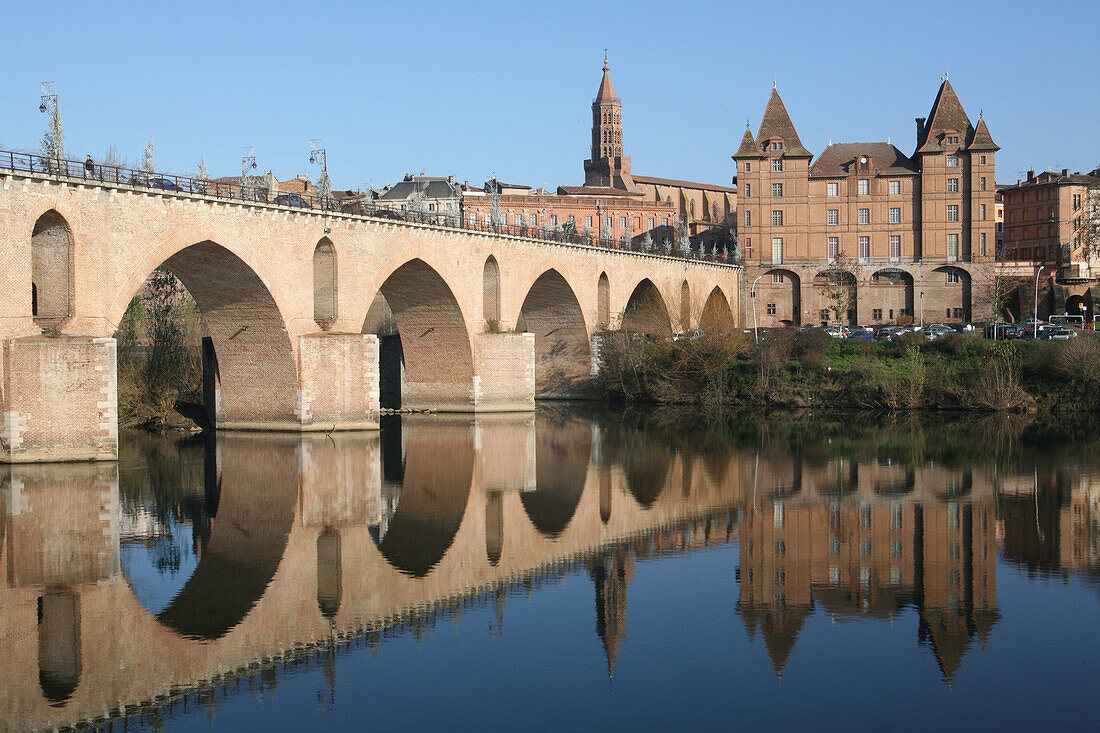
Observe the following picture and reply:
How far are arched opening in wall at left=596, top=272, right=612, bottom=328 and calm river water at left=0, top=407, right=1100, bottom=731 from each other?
27.6 meters

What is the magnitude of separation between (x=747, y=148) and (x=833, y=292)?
10.4m

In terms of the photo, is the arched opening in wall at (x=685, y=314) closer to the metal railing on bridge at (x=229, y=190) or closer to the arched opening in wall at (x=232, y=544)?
the metal railing on bridge at (x=229, y=190)

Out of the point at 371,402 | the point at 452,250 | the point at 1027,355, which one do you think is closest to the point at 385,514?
the point at 371,402

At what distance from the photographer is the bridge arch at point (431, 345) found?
44.9m

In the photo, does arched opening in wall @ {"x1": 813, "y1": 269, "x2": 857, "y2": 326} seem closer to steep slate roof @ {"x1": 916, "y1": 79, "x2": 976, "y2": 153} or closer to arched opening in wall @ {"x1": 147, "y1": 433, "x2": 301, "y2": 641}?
steep slate roof @ {"x1": 916, "y1": 79, "x2": 976, "y2": 153}

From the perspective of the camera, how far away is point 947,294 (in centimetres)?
7362

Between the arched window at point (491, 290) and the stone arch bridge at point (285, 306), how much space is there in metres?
0.09

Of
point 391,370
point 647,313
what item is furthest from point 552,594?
point 647,313

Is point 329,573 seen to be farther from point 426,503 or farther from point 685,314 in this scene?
point 685,314

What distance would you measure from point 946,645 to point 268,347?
26401 mm

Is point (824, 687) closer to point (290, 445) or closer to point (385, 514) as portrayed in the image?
point (385, 514)

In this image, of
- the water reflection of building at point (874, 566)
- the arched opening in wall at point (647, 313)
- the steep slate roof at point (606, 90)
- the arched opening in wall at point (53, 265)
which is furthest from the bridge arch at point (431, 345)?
the steep slate roof at point (606, 90)

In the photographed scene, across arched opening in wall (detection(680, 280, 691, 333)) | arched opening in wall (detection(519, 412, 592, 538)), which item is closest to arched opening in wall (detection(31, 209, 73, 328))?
arched opening in wall (detection(519, 412, 592, 538))

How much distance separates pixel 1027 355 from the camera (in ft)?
143
